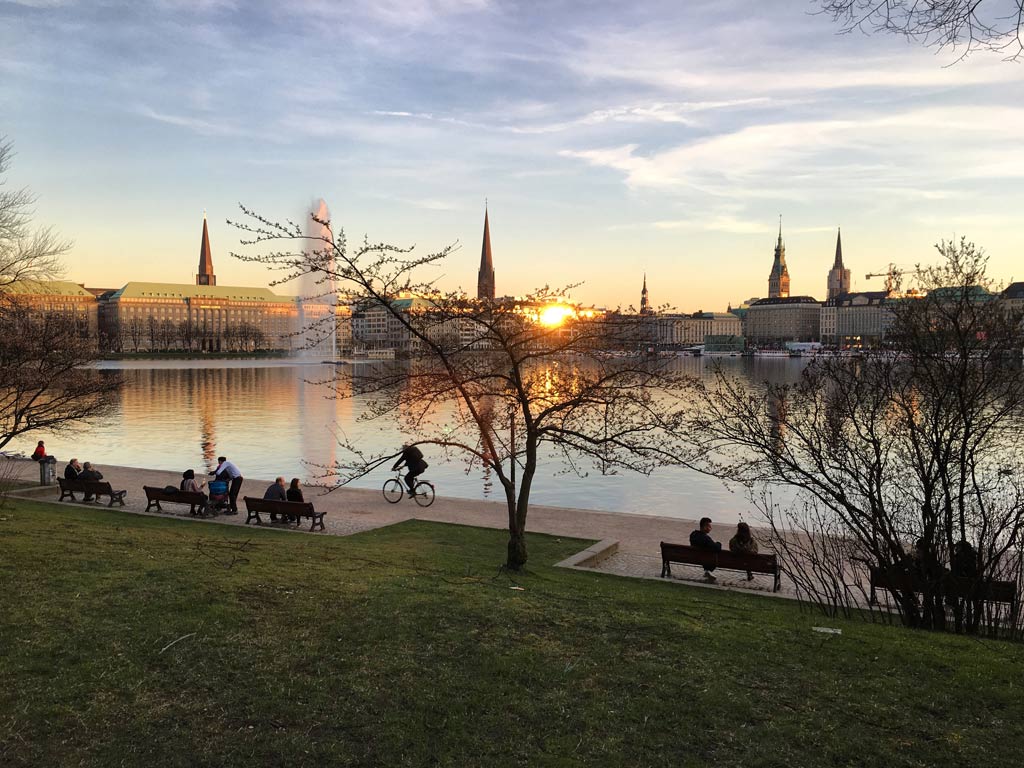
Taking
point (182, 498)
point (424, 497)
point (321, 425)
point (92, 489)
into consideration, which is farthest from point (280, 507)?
point (321, 425)

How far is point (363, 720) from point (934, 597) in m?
8.40

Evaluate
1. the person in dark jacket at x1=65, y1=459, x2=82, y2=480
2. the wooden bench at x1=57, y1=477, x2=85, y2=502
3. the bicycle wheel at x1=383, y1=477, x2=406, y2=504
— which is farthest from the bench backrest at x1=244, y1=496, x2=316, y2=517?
the person in dark jacket at x1=65, y1=459, x2=82, y2=480

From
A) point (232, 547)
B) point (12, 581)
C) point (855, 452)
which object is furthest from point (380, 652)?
point (855, 452)

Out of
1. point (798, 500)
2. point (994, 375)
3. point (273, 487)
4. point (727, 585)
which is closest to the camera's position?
point (994, 375)

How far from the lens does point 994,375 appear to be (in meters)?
10.6

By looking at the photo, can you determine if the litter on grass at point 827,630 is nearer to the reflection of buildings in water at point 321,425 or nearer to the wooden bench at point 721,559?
the wooden bench at point 721,559

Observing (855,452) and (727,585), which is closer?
(855,452)

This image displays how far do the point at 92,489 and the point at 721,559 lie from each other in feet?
52.5

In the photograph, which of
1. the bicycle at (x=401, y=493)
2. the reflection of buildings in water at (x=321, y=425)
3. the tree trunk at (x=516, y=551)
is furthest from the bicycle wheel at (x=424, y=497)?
the tree trunk at (x=516, y=551)

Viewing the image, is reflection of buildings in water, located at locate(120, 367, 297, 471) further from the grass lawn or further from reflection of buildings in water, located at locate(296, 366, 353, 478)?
the grass lawn

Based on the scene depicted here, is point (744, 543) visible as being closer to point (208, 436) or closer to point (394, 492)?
point (394, 492)

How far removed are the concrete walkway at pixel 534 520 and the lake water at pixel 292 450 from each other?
6.87ft

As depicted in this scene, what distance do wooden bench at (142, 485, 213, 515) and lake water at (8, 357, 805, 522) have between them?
3.76m

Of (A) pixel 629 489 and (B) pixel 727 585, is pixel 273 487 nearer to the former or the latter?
(B) pixel 727 585
